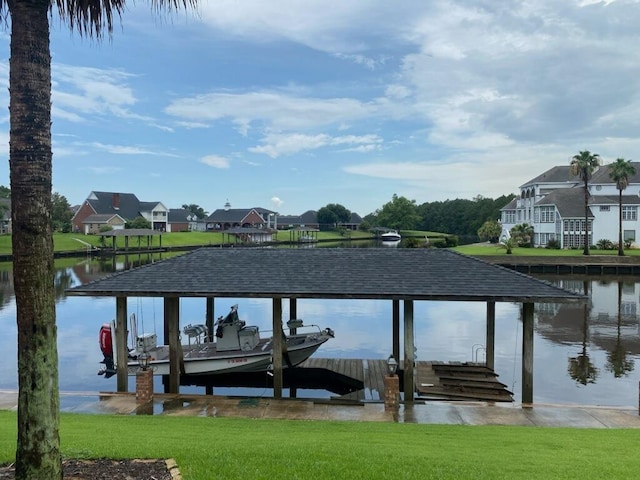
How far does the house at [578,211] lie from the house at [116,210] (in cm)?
7201

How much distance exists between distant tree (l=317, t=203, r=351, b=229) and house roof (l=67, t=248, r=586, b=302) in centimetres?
13319

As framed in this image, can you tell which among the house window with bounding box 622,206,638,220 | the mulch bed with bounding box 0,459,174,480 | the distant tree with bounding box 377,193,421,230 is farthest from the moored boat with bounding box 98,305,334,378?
the distant tree with bounding box 377,193,421,230

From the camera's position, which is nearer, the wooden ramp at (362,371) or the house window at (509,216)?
the wooden ramp at (362,371)

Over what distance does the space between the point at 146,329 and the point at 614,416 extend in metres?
24.1

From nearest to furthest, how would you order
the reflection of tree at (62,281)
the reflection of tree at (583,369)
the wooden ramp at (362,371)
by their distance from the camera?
the wooden ramp at (362,371) → the reflection of tree at (583,369) → the reflection of tree at (62,281)

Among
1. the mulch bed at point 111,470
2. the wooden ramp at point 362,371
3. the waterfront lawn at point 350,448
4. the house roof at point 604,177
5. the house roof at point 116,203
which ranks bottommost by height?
the wooden ramp at point 362,371

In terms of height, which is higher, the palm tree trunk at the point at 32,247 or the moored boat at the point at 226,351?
the palm tree trunk at the point at 32,247

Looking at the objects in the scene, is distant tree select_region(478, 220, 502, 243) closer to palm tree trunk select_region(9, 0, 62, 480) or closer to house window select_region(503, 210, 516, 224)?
house window select_region(503, 210, 516, 224)

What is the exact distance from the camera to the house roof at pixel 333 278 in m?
13.5

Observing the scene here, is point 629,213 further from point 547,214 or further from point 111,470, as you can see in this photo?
point 111,470

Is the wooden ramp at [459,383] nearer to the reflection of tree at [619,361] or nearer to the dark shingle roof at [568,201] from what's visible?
the reflection of tree at [619,361]

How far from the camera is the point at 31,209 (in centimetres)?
539

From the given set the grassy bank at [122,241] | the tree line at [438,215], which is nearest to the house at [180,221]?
the grassy bank at [122,241]

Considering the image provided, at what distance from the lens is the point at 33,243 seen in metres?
5.37
